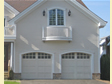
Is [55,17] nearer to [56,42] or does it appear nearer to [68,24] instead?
[68,24]

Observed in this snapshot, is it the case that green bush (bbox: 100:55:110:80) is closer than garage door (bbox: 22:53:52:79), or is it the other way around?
garage door (bbox: 22:53:52:79)

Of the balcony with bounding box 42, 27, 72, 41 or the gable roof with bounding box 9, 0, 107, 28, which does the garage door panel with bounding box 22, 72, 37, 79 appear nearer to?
the balcony with bounding box 42, 27, 72, 41

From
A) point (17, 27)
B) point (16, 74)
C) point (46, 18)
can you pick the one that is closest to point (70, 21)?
point (46, 18)

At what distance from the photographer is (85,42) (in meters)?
18.6

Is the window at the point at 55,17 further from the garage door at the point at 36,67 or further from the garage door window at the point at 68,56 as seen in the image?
the garage door at the point at 36,67

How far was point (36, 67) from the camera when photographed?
60.2ft

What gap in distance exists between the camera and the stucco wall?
59.9 feet

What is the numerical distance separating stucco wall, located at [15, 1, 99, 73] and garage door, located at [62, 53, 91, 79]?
0.56 meters

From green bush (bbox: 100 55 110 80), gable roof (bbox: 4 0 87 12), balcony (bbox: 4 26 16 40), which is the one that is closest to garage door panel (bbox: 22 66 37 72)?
balcony (bbox: 4 26 16 40)

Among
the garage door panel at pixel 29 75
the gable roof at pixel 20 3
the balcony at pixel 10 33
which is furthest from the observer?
the gable roof at pixel 20 3

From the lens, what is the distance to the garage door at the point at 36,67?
18.3m

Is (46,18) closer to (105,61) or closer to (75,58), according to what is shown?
(75,58)

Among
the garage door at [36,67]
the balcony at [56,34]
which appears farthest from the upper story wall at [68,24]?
the garage door at [36,67]

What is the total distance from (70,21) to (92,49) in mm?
3037
